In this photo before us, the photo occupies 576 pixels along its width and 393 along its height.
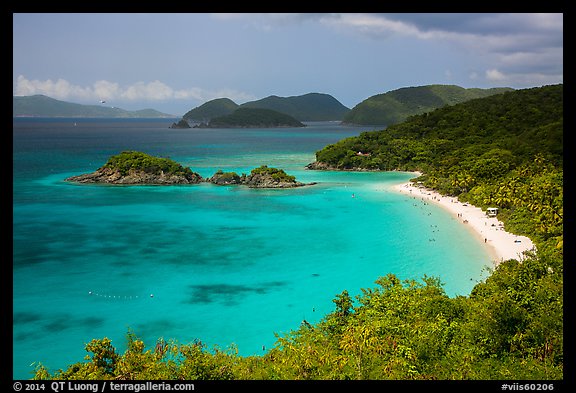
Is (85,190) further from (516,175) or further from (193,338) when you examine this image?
(516,175)

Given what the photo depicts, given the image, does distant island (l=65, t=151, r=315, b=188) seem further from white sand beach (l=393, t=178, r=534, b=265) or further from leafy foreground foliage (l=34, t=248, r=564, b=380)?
leafy foreground foliage (l=34, t=248, r=564, b=380)

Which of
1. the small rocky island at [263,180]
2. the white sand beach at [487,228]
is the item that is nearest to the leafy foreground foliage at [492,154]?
the white sand beach at [487,228]

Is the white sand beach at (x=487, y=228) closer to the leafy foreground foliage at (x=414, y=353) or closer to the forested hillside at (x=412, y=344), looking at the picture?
the forested hillside at (x=412, y=344)

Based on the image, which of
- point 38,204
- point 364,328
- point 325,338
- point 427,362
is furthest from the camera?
point 38,204

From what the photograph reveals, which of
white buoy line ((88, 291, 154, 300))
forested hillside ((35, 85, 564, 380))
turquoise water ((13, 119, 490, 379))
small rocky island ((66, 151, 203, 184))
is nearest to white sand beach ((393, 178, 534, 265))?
turquoise water ((13, 119, 490, 379))
